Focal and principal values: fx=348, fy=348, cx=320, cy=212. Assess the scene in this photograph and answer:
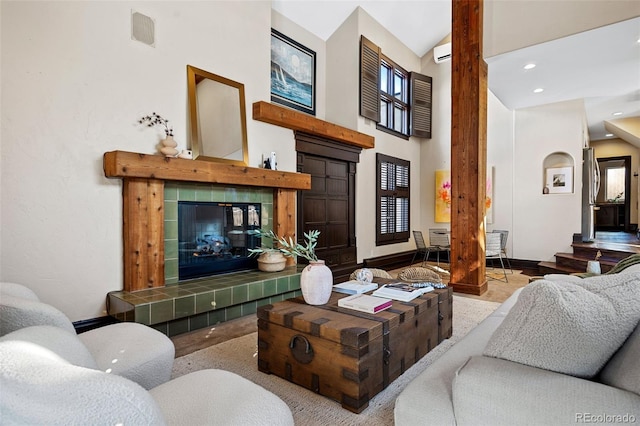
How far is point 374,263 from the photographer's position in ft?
19.7

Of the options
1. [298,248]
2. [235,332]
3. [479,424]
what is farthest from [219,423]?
[235,332]

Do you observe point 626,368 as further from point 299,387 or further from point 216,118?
point 216,118

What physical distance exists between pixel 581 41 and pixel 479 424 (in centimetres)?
436

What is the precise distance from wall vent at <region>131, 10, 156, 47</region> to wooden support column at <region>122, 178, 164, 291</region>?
1.32 metres

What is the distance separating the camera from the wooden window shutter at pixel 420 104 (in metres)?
6.89

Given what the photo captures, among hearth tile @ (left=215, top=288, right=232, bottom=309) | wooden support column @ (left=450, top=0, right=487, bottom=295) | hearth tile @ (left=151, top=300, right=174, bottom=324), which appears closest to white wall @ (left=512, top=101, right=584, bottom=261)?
wooden support column @ (left=450, top=0, right=487, bottom=295)

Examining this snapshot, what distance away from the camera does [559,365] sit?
3.25 feet

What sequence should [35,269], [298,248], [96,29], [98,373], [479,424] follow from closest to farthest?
1. [98,373]
2. [479,424]
3. [298,248]
4. [35,269]
5. [96,29]

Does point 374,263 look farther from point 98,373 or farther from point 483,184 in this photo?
point 98,373

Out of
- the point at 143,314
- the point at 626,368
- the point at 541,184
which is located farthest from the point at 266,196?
the point at 541,184

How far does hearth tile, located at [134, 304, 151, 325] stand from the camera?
2.67 metres

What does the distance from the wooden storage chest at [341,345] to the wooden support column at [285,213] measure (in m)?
2.06

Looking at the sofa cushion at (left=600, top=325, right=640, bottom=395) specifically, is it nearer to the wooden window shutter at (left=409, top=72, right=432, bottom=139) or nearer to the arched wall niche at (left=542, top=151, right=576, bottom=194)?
the arched wall niche at (left=542, top=151, right=576, bottom=194)

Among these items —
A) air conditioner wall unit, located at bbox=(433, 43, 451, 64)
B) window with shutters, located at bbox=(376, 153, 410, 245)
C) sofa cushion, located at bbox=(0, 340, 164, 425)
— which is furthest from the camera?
air conditioner wall unit, located at bbox=(433, 43, 451, 64)
